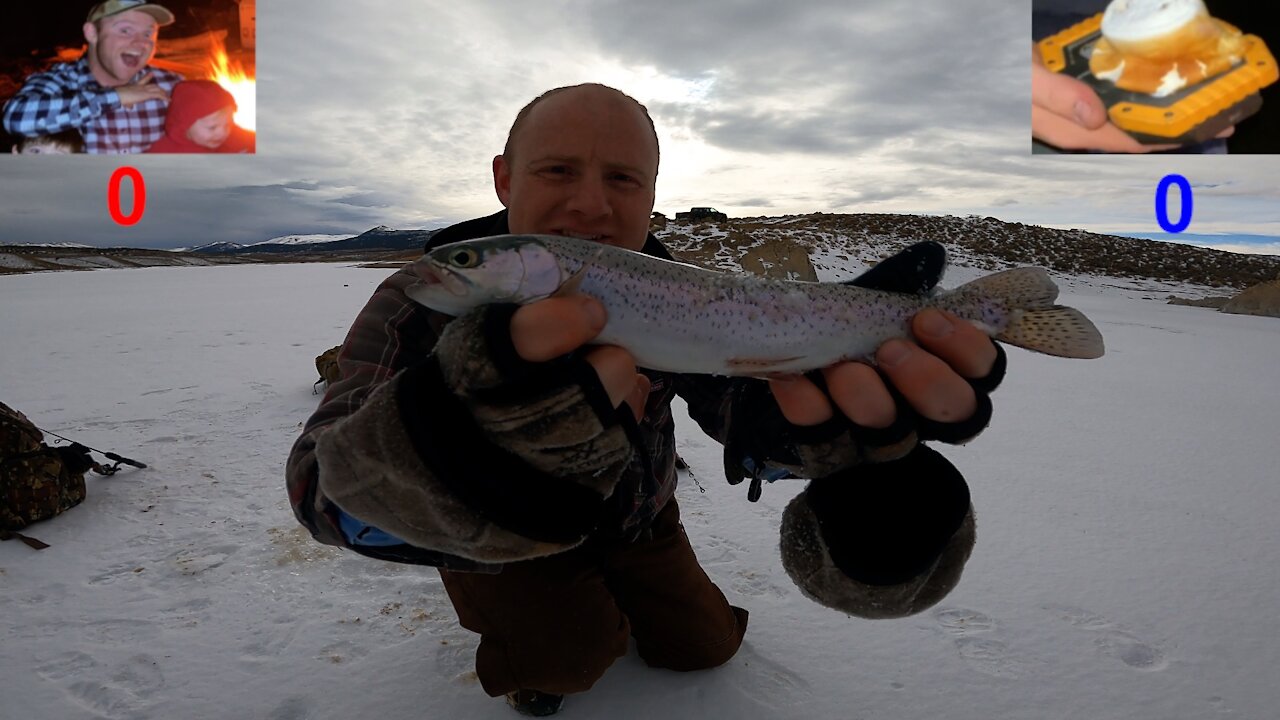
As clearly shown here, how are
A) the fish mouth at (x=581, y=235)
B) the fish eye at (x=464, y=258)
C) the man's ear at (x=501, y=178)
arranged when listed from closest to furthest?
the fish eye at (x=464, y=258) → the fish mouth at (x=581, y=235) → the man's ear at (x=501, y=178)

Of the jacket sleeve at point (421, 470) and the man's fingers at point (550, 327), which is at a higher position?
the man's fingers at point (550, 327)

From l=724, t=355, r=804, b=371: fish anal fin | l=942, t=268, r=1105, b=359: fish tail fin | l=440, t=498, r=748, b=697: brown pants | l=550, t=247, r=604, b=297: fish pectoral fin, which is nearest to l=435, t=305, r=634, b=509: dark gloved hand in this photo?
l=550, t=247, r=604, b=297: fish pectoral fin

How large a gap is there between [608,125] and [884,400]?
5.29 feet

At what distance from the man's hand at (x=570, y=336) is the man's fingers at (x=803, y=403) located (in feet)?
2.12

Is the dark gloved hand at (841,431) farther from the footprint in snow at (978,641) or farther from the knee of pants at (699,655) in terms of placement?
the footprint in snow at (978,641)

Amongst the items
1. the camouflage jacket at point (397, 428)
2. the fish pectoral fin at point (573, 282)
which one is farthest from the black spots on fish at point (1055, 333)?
the fish pectoral fin at point (573, 282)

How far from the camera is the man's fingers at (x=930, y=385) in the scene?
2.28 m

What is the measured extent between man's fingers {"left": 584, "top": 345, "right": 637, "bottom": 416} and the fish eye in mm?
565

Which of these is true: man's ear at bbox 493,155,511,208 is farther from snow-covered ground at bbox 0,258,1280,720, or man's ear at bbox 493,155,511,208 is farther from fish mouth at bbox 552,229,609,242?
snow-covered ground at bbox 0,258,1280,720

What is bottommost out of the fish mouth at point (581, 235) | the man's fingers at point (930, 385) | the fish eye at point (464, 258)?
the man's fingers at point (930, 385)

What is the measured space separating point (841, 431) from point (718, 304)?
0.68 meters

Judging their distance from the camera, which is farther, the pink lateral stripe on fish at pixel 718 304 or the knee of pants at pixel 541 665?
the knee of pants at pixel 541 665

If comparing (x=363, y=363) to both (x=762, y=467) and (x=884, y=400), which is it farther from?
(x=884, y=400)

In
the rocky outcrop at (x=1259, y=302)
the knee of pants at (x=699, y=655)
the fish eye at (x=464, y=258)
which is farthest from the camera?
the rocky outcrop at (x=1259, y=302)
